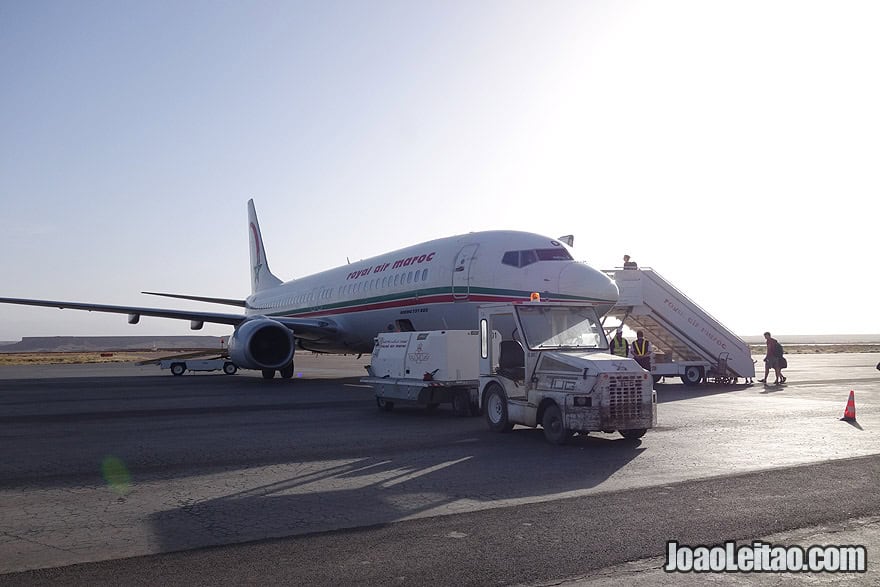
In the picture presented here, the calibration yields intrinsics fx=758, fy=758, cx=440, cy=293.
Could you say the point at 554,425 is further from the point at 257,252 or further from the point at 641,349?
the point at 257,252

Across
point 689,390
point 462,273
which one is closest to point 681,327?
point 689,390

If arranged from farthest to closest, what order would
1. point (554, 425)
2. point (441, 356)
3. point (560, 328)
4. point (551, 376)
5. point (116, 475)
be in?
point (441, 356), point (560, 328), point (551, 376), point (554, 425), point (116, 475)

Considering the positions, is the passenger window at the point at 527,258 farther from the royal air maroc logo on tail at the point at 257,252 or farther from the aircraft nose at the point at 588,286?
the royal air maroc logo on tail at the point at 257,252

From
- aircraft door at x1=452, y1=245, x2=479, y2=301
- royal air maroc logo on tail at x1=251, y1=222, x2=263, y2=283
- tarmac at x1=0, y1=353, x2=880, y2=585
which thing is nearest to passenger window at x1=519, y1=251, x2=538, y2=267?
aircraft door at x1=452, y1=245, x2=479, y2=301

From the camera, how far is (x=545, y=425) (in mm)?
11664

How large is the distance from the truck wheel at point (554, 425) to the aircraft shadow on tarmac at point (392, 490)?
0.59 ft

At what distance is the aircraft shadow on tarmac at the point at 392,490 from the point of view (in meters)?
6.73

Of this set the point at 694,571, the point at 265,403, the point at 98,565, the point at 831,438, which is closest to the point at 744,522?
the point at 694,571

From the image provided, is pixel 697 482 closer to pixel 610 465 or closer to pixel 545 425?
pixel 610 465

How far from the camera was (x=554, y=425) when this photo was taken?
11.5 m

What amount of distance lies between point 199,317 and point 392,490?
24.3m

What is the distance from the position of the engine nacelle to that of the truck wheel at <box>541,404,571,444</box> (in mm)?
14859

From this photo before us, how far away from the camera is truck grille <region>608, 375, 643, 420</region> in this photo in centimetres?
1110

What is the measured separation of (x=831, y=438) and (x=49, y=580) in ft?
36.0
